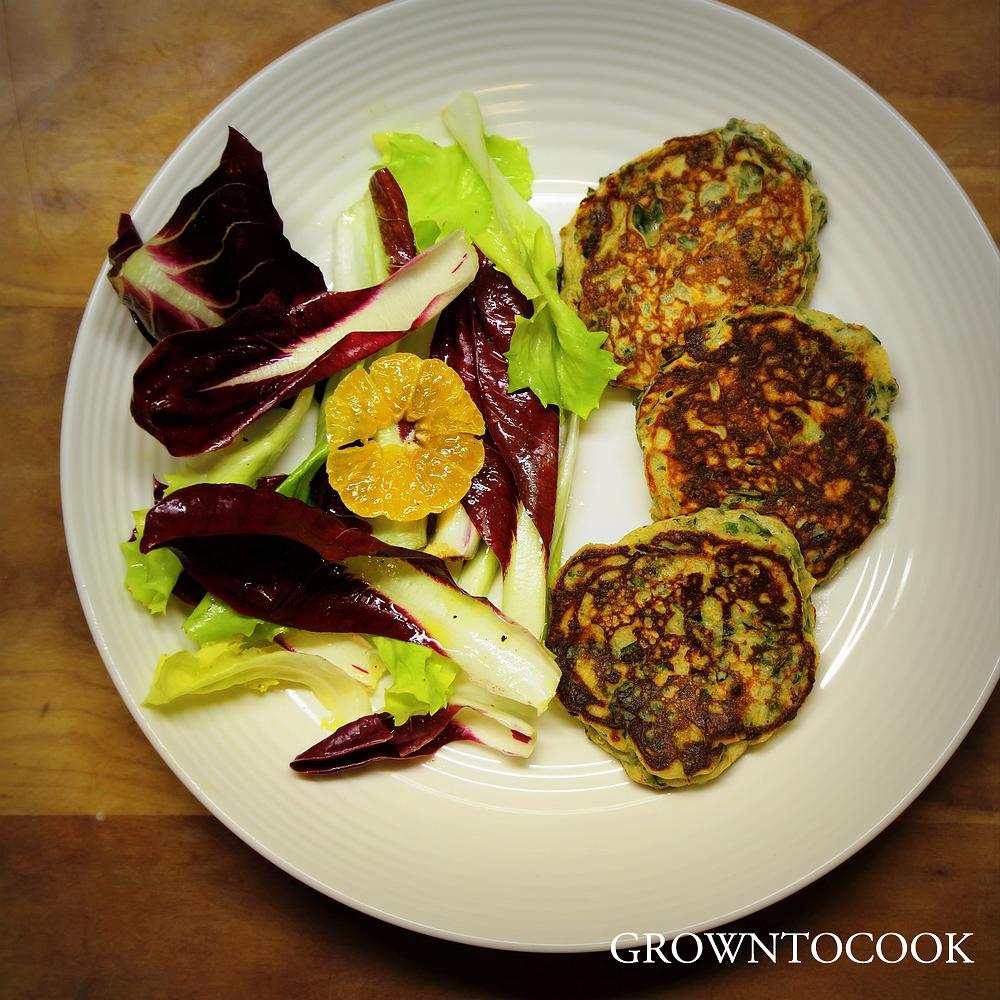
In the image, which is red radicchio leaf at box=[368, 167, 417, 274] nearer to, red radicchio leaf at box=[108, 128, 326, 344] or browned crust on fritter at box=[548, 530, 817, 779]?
red radicchio leaf at box=[108, 128, 326, 344]

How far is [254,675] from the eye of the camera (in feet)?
7.98

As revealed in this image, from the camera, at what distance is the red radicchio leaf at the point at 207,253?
7.54ft

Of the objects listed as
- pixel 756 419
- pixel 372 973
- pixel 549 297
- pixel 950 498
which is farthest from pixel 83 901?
pixel 950 498

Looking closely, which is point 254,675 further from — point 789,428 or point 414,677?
point 789,428

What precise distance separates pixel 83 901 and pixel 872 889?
2524 millimetres

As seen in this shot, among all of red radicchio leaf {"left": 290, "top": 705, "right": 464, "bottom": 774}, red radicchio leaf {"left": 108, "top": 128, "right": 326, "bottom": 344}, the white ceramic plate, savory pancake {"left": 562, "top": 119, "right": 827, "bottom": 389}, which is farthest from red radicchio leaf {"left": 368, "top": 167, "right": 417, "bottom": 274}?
red radicchio leaf {"left": 290, "top": 705, "right": 464, "bottom": 774}

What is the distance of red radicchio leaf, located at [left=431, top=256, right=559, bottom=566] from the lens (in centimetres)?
246

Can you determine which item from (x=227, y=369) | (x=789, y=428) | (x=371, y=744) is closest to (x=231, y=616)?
(x=371, y=744)

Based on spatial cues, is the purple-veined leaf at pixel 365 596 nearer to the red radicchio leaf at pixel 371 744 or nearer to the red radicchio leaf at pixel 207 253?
the red radicchio leaf at pixel 371 744

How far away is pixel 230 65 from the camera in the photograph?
2.70 meters

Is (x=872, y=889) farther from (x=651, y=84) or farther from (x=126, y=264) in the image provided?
(x=126, y=264)

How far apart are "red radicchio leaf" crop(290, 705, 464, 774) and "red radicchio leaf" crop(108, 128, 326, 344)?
50.1 inches

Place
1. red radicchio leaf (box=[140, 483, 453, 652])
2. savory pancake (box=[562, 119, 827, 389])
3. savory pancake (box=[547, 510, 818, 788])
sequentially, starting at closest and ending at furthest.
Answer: red radicchio leaf (box=[140, 483, 453, 652]) → savory pancake (box=[547, 510, 818, 788]) → savory pancake (box=[562, 119, 827, 389])

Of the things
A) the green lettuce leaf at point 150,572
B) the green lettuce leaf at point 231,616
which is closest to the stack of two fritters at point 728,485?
the green lettuce leaf at point 231,616
